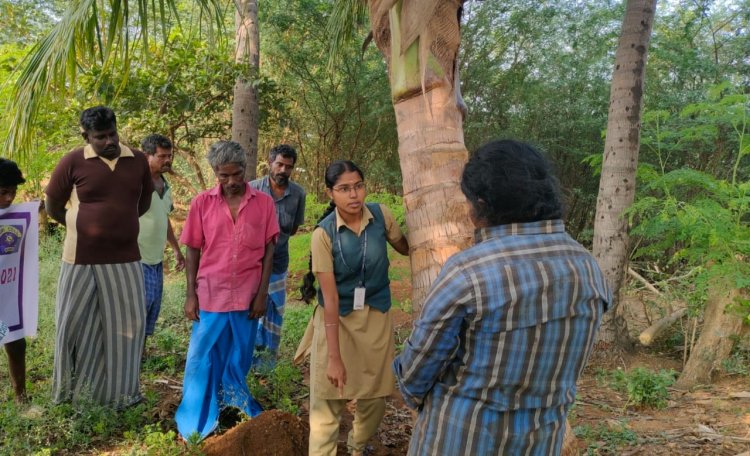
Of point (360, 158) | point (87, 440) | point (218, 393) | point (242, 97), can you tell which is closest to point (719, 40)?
point (360, 158)

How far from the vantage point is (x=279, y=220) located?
180 inches

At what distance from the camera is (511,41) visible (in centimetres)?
1109

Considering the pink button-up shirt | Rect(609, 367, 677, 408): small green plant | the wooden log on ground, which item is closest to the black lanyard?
the pink button-up shirt

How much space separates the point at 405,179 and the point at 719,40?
1091cm

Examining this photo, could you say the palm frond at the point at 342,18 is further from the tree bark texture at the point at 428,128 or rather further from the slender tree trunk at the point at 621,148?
the slender tree trunk at the point at 621,148

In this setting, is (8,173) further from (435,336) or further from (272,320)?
(435,336)

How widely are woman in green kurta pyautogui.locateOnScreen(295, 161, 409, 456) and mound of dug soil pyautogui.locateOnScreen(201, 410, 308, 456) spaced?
1.13 feet

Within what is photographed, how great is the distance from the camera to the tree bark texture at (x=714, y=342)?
4.96 metres

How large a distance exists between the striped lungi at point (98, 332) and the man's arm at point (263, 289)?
0.85m

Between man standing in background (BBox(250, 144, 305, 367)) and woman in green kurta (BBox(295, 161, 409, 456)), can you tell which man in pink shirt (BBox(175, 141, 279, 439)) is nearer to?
woman in green kurta (BBox(295, 161, 409, 456))

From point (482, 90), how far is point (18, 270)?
30.9ft

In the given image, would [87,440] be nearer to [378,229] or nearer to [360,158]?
[378,229]

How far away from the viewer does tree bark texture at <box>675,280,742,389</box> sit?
496cm

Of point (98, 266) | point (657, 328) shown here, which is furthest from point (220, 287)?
point (657, 328)
